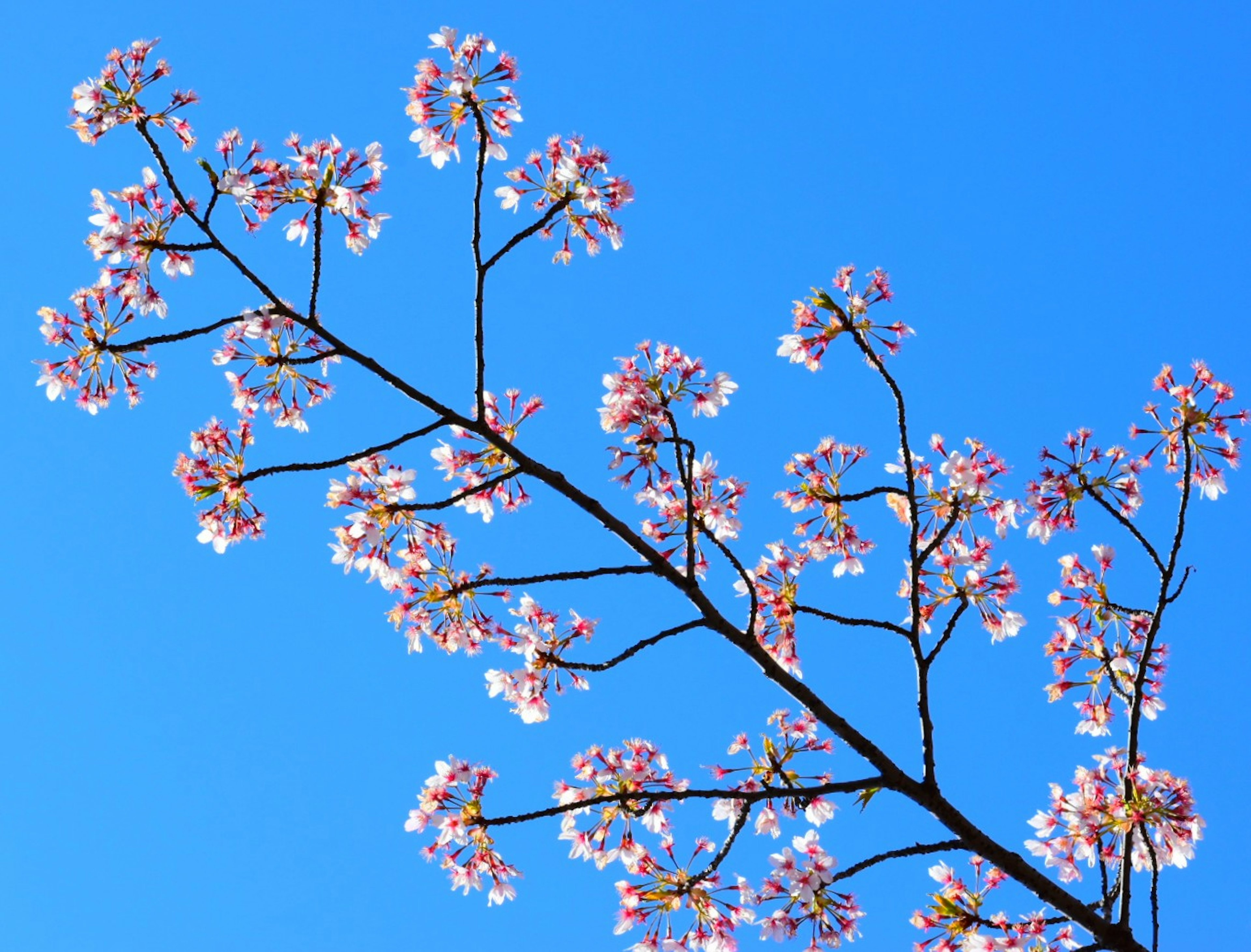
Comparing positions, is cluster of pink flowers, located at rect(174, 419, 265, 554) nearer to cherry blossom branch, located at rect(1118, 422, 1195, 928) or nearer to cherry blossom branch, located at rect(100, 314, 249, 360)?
cherry blossom branch, located at rect(100, 314, 249, 360)

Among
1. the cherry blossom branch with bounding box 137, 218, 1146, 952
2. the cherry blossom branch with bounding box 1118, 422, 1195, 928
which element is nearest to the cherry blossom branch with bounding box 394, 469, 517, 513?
the cherry blossom branch with bounding box 137, 218, 1146, 952

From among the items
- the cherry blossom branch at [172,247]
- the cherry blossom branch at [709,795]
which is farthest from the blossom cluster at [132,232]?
the cherry blossom branch at [709,795]

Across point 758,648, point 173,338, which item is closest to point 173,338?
point 173,338

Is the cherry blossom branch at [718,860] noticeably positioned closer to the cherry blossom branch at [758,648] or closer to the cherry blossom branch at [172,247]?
the cherry blossom branch at [758,648]

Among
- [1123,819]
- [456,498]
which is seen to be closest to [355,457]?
[456,498]

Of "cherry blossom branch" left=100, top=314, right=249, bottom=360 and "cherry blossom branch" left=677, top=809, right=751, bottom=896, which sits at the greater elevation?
"cherry blossom branch" left=100, top=314, right=249, bottom=360

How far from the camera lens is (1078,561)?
8.16 metres

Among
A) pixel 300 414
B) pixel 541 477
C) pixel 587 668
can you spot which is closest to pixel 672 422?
pixel 541 477

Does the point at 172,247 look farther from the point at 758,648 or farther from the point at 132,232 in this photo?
the point at 758,648

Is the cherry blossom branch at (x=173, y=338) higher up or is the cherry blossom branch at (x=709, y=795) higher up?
the cherry blossom branch at (x=173, y=338)

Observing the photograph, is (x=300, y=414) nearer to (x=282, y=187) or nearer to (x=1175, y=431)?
(x=282, y=187)

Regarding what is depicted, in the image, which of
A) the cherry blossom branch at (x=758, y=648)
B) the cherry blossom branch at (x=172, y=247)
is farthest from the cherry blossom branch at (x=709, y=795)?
the cherry blossom branch at (x=172, y=247)

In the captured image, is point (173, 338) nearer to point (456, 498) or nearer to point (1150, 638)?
point (456, 498)

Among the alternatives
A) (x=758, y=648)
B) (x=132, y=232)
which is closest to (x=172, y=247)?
(x=132, y=232)
